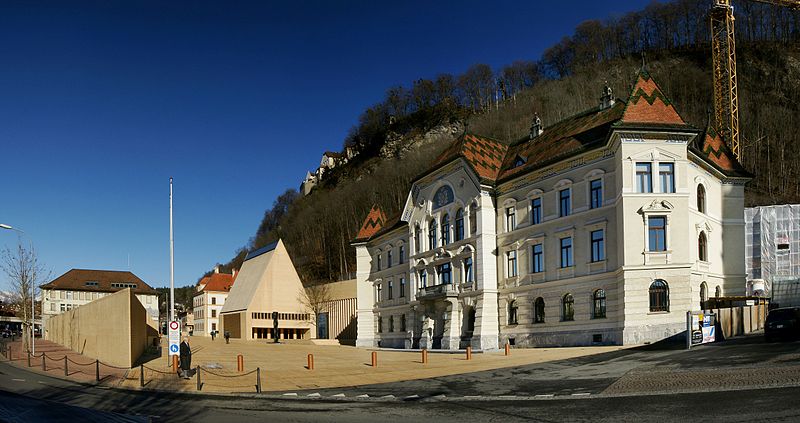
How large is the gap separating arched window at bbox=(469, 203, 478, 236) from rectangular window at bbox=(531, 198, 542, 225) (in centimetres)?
454

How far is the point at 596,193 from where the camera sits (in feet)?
130

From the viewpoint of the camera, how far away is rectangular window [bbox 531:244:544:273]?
142 ft

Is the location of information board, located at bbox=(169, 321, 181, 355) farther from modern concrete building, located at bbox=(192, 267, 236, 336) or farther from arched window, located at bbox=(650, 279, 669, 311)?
modern concrete building, located at bbox=(192, 267, 236, 336)

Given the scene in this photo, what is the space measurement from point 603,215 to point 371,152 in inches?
4265

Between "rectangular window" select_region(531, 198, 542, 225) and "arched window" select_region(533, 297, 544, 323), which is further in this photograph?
"rectangular window" select_region(531, 198, 542, 225)

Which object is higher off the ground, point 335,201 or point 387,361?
point 335,201

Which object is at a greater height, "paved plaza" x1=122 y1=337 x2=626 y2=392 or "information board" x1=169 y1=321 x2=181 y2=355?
"information board" x1=169 y1=321 x2=181 y2=355

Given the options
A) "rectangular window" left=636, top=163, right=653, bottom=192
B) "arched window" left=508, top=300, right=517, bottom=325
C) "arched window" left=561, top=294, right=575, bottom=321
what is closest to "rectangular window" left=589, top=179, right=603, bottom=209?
"rectangular window" left=636, top=163, right=653, bottom=192

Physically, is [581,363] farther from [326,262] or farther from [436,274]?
[326,262]

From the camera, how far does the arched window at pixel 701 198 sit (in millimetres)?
41312

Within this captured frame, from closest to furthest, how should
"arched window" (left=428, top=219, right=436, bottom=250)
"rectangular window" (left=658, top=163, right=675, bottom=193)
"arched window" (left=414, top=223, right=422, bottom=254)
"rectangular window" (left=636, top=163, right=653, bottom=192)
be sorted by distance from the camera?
"rectangular window" (left=636, top=163, right=653, bottom=192), "rectangular window" (left=658, top=163, right=675, bottom=193), "arched window" (left=428, top=219, right=436, bottom=250), "arched window" (left=414, top=223, right=422, bottom=254)

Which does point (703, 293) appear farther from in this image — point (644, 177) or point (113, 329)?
point (113, 329)

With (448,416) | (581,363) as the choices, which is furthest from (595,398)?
(581,363)

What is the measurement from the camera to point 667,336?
35.0 metres
